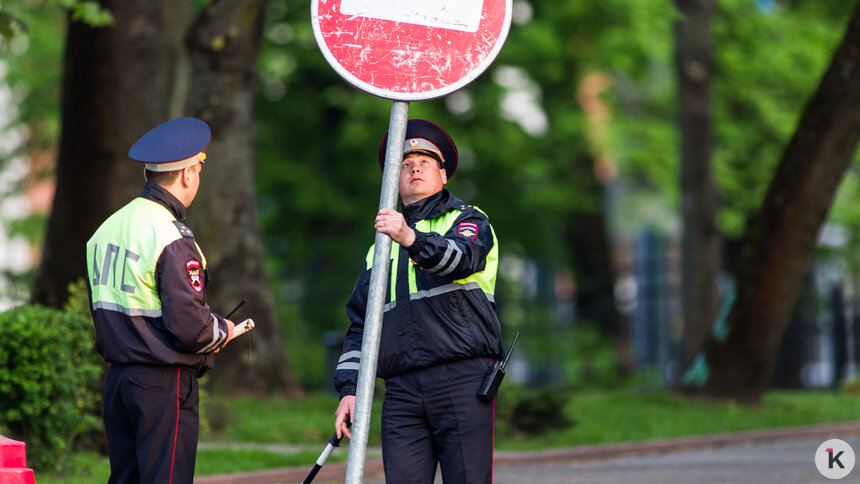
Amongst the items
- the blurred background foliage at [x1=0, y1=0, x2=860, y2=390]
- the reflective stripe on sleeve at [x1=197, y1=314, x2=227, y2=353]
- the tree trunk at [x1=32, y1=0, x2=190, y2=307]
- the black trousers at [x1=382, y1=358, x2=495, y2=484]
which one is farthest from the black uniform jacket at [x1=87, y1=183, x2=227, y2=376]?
the blurred background foliage at [x1=0, y1=0, x2=860, y2=390]

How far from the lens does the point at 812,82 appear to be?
2233 centimetres

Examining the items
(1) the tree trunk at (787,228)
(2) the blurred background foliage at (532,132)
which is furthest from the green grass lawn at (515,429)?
(2) the blurred background foliage at (532,132)

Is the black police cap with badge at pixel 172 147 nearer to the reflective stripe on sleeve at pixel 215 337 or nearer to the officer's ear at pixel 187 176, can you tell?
the officer's ear at pixel 187 176

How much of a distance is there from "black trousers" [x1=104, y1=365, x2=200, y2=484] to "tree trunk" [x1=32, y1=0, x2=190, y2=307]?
21.9 ft

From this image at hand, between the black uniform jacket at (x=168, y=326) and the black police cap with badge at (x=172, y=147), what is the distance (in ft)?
0.75

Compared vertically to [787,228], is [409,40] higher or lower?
higher

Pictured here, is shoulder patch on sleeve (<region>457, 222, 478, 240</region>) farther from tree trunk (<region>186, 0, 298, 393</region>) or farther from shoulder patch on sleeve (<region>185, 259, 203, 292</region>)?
tree trunk (<region>186, 0, 298, 393</region>)

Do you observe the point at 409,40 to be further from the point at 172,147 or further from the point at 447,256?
the point at 172,147

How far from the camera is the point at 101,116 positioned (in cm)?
1104

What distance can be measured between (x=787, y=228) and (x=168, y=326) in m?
11.0

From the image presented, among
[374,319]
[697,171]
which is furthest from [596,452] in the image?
[374,319]

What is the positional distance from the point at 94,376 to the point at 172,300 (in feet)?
14.6

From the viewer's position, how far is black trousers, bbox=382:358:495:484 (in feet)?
14.8

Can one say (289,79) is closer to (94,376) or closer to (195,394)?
(94,376)
